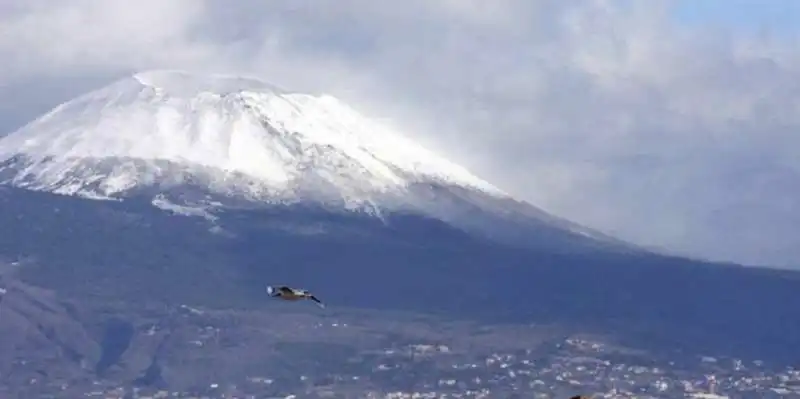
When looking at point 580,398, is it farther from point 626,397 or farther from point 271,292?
point 626,397

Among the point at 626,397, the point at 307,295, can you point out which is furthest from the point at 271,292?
the point at 626,397

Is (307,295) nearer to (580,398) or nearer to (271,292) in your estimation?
(271,292)

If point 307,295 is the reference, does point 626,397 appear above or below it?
above

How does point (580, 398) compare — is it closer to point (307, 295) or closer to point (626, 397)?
point (307, 295)

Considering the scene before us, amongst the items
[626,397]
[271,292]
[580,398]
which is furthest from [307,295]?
[626,397]

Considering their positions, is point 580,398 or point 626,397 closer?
point 580,398

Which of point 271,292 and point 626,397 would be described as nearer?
point 271,292

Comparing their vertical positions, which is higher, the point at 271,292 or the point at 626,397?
the point at 626,397
